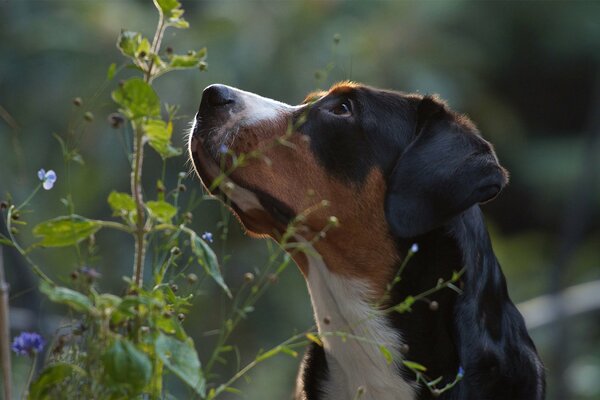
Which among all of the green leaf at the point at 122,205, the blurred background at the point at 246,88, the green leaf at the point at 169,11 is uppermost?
the green leaf at the point at 169,11

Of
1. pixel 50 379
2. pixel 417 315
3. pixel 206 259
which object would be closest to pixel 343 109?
pixel 417 315

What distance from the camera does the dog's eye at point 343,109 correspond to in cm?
387

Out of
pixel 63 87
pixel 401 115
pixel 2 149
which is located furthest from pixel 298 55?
pixel 401 115

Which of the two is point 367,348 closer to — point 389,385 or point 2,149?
point 389,385

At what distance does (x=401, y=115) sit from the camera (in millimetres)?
3914

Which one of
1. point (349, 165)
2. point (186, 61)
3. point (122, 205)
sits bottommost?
point (349, 165)

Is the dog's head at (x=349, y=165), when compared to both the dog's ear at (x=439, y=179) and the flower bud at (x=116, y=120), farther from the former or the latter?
the flower bud at (x=116, y=120)

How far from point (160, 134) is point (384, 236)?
4.86ft

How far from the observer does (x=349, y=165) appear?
12.1 ft

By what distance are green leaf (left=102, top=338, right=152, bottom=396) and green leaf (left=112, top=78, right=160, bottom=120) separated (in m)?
0.46

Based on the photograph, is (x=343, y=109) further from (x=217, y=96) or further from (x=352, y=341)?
(x=352, y=341)

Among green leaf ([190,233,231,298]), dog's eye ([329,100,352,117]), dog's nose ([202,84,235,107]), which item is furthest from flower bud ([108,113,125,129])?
dog's eye ([329,100,352,117])

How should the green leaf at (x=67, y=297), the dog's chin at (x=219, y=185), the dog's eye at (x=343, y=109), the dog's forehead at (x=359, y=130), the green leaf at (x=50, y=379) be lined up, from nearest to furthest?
the green leaf at (x=67, y=297) → the green leaf at (x=50, y=379) → the dog's chin at (x=219, y=185) → the dog's forehead at (x=359, y=130) → the dog's eye at (x=343, y=109)

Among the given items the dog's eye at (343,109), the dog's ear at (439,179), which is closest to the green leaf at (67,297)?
the dog's ear at (439,179)
